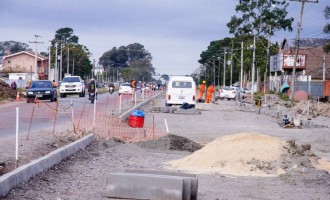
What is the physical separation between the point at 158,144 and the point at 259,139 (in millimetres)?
4134

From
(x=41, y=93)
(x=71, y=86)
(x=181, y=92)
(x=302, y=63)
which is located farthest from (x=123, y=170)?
(x=302, y=63)

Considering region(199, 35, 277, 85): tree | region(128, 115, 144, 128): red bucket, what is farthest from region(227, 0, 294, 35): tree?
region(128, 115, 144, 128): red bucket

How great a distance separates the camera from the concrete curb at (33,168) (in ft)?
27.4

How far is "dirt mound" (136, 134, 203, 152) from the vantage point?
1778 centimetres

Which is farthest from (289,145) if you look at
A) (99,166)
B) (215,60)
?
(215,60)

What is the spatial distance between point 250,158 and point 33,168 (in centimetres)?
499

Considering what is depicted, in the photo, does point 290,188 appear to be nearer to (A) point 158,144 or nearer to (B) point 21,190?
(B) point 21,190

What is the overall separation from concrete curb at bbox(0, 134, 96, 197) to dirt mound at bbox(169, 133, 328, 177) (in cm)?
229

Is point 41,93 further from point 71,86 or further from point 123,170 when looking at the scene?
point 123,170

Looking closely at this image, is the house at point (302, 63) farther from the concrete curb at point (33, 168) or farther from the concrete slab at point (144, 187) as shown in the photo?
the concrete slab at point (144, 187)

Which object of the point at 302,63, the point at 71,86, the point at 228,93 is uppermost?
the point at 302,63

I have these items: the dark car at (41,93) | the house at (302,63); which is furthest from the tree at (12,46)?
the dark car at (41,93)

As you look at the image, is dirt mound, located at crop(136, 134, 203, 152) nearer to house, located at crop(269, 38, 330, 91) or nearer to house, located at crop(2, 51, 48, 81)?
house, located at crop(269, 38, 330, 91)

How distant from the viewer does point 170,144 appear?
18.1 metres
